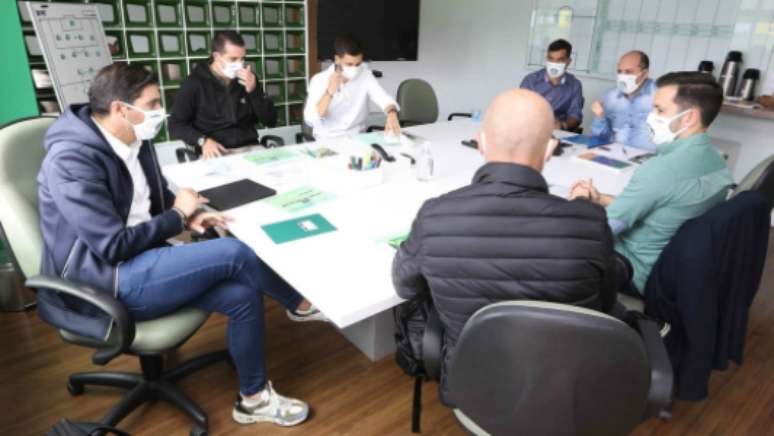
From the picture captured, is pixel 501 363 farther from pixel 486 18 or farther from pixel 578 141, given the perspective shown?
pixel 486 18

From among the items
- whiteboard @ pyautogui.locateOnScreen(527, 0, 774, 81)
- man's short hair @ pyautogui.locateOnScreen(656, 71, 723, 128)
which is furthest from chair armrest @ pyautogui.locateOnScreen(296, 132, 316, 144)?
whiteboard @ pyautogui.locateOnScreen(527, 0, 774, 81)

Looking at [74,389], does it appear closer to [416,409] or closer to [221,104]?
[416,409]

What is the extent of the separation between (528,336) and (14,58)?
3569mm

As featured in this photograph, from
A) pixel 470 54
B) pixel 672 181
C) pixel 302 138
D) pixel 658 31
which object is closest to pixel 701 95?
pixel 672 181

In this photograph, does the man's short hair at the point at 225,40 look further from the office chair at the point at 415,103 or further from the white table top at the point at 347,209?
the office chair at the point at 415,103

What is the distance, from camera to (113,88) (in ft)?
5.31

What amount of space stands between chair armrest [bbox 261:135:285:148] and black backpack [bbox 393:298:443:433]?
6.65 feet

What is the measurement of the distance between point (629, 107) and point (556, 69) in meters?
0.65

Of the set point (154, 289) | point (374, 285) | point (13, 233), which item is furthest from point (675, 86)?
point (13, 233)

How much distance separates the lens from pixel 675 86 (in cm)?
186

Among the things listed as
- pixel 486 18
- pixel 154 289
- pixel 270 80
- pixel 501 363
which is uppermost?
pixel 486 18

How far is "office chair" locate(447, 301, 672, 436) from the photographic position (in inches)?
38.8

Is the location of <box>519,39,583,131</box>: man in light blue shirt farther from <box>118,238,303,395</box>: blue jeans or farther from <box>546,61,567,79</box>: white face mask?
<box>118,238,303,395</box>: blue jeans

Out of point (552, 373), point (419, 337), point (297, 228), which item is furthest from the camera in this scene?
point (297, 228)
